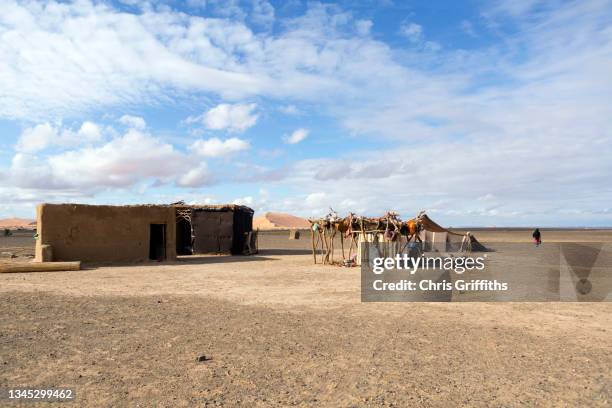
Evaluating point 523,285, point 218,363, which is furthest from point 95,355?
point 523,285

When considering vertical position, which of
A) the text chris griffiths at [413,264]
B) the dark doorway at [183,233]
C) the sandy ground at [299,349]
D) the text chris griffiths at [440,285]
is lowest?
the sandy ground at [299,349]

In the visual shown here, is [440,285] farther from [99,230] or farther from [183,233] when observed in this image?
[183,233]

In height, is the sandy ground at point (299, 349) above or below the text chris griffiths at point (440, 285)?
below

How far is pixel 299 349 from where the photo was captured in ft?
23.7

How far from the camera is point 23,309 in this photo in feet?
33.4

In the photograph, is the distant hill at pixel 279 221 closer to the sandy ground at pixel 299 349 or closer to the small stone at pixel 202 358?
the sandy ground at pixel 299 349

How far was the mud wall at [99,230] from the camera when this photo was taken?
19.5 m

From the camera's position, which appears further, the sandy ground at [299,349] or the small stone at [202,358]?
the small stone at [202,358]

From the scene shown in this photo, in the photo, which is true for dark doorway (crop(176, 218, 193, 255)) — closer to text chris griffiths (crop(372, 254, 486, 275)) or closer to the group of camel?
the group of camel

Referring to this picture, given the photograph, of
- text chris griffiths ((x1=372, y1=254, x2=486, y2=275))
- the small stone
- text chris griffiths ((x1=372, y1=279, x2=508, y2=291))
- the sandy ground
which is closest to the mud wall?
the sandy ground

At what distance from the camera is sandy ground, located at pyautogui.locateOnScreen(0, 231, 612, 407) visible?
547 centimetres

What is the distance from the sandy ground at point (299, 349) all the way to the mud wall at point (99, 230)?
7287mm

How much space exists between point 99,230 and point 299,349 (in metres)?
15.6

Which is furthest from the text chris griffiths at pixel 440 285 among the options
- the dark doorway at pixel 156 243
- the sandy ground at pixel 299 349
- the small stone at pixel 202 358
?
the dark doorway at pixel 156 243
